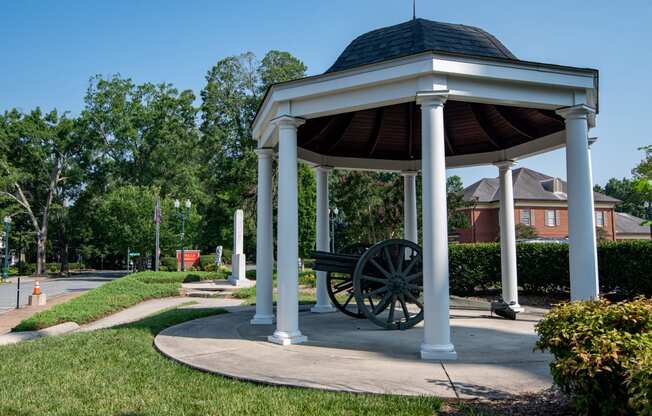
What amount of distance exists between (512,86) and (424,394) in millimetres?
4843

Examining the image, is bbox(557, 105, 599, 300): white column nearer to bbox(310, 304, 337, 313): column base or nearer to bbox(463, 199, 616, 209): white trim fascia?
bbox(310, 304, 337, 313): column base

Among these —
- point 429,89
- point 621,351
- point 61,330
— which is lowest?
point 61,330

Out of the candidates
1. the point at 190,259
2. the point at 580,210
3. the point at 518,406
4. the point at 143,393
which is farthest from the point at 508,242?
the point at 190,259

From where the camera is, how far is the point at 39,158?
47031mm

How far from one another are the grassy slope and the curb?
331 mm

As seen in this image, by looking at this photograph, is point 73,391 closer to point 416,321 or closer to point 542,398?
point 542,398

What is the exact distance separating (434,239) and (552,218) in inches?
1779

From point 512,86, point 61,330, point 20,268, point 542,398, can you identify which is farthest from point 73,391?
point 20,268

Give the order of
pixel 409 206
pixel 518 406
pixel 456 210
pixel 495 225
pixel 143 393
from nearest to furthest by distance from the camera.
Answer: pixel 518 406
pixel 143 393
pixel 409 206
pixel 456 210
pixel 495 225

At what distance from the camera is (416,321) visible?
8.98 meters

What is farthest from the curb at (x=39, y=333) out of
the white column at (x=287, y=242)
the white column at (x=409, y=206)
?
the white column at (x=409, y=206)

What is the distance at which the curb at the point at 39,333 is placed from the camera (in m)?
11.2

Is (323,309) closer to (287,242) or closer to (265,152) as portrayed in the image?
(265,152)

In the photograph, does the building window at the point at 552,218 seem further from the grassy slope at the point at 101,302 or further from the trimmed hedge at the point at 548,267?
the grassy slope at the point at 101,302
